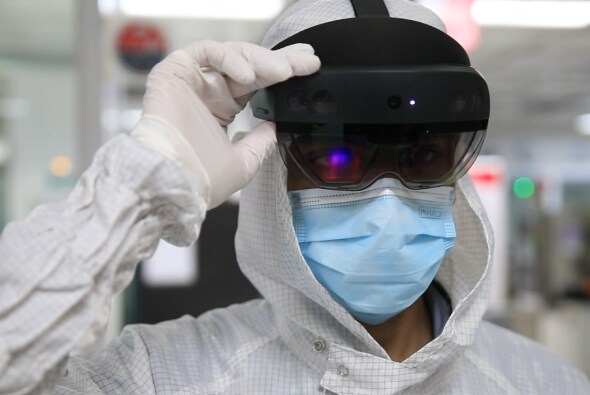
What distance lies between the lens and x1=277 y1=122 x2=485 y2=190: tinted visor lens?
103cm

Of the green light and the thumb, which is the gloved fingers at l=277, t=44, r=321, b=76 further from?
the green light

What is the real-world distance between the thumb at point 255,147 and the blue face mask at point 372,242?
0.11m

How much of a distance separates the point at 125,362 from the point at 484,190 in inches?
118

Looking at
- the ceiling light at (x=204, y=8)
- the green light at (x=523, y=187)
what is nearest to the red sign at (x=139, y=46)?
the ceiling light at (x=204, y=8)

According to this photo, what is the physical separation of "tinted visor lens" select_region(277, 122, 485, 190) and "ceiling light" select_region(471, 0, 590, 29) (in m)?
3.28

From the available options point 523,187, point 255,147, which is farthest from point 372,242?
point 523,187

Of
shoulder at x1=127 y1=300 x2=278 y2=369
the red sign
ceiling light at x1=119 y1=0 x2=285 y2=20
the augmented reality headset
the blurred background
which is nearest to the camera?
the augmented reality headset

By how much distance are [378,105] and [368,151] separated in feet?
0.28

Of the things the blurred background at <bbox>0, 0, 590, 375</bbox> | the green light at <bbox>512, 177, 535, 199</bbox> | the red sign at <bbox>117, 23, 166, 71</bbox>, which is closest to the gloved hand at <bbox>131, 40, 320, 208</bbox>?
the blurred background at <bbox>0, 0, 590, 375</bbox>

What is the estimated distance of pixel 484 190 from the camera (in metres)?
3.71

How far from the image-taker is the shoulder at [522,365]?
1.20m

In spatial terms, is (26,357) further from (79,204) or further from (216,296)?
(216,296)

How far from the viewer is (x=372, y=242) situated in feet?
3.42

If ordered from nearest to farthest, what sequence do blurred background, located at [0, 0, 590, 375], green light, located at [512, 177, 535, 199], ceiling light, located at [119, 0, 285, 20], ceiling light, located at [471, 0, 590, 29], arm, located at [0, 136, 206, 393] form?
1. arm, located at [0, 136, 206, 393]
2. blurred background, located at [0, 0, 590, 375]
3. ceiling light, located at [119, 0, 285, 20]
4. ceiling light, located at [471, 0, 590, 29]
5. green light, located at [512, 177, 535, 199]
